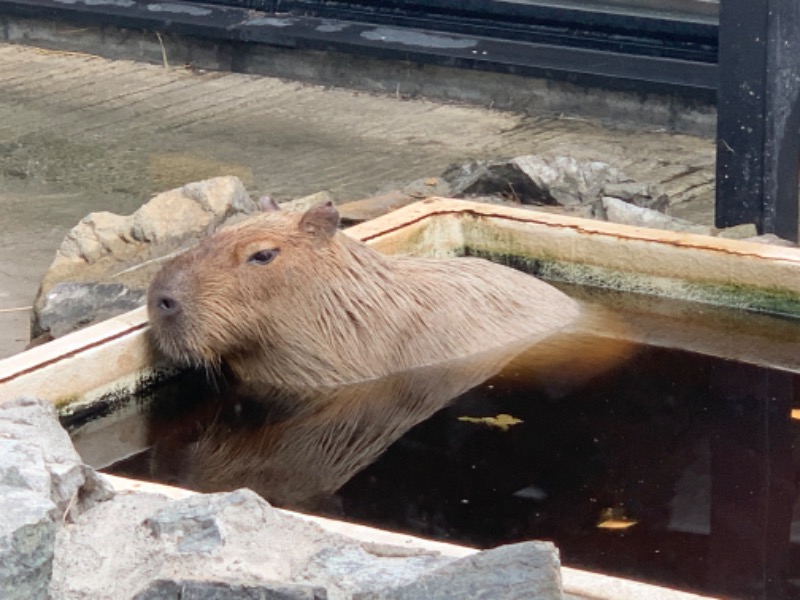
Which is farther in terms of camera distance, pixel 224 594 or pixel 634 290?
pixel 634 290

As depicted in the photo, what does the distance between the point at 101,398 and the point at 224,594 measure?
1.84 metres

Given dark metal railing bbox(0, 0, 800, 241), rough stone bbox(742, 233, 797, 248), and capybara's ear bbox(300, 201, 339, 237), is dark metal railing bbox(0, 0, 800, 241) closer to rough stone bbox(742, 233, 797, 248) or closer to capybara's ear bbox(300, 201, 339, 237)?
rough stone bbox(742, 233, 797, 248)


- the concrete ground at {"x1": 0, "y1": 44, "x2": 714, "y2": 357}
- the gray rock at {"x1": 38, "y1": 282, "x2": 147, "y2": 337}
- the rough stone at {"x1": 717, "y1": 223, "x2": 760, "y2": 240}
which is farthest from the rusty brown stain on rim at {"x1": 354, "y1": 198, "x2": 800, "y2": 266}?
the concrete ground at {"x1": 0, "y1": 44, "x2": 714, "y2": 357}

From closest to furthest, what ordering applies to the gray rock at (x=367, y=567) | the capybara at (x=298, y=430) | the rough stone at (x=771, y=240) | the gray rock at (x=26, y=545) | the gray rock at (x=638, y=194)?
the gray rock at (x=26, y=545)
the gray rock at (x=367, y=567)
the capybara at (x=298, y=430)
the rough stone at (x=771, y=240)
the gray rock at (x=638, y=194)

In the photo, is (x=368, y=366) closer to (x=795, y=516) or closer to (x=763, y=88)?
(x=795, y=516)

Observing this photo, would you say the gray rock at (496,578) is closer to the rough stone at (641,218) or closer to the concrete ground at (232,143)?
the rough stone at (641,218)

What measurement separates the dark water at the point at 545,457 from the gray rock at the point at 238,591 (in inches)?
36.4

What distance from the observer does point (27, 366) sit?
4.37 metres

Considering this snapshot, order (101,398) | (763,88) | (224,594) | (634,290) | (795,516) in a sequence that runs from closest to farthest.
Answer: (224,594)
(795,516)
(101,398)
(634,290)
(763,88)

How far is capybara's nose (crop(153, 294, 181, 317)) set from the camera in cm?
473

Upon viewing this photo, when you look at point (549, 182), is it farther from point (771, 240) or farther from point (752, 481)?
point (752, 481)

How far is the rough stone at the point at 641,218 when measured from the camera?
6219 mm

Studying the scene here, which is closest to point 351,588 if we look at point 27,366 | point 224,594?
point 224,594

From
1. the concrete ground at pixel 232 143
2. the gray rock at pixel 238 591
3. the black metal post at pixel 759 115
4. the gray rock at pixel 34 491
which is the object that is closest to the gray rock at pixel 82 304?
the concrete ground at pixel 232 143
